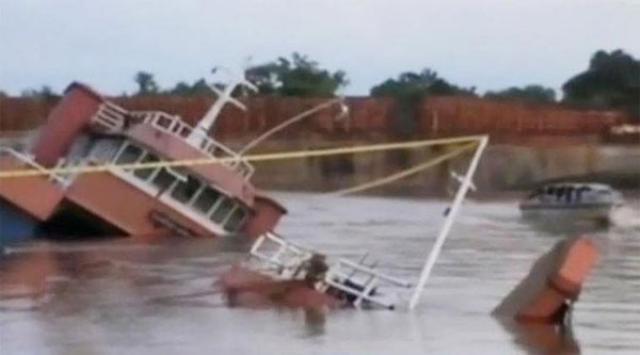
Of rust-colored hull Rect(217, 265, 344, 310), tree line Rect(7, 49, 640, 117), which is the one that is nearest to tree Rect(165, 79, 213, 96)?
tree line Rect(7, 49, 640, 117)

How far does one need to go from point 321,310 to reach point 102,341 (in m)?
3.42

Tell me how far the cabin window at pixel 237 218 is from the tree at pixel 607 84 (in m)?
35.4

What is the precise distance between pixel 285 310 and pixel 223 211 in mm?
17033

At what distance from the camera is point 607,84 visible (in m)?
80.8

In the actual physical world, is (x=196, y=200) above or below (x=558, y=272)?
below

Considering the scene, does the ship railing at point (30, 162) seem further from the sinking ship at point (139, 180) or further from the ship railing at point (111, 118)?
the ship railing at point (111, 118)

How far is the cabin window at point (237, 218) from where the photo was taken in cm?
4309

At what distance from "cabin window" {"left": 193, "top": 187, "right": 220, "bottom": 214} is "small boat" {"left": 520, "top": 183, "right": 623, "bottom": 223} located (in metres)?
10.4

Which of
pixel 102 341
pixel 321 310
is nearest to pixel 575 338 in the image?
pixel 321 310

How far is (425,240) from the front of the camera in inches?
1727

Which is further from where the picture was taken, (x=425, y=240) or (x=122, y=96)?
(x=122, y=96)

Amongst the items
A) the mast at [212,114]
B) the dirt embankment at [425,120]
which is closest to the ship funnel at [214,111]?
the mast at [212,114]

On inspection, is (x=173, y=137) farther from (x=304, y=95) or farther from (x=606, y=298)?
(x=304, y=95)

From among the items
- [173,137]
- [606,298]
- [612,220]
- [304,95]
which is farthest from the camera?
[304,95]
